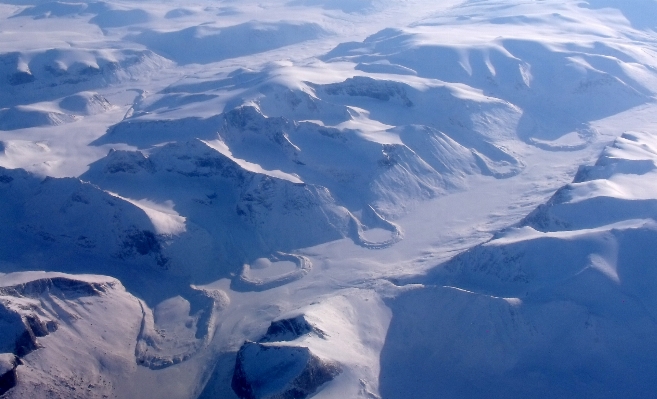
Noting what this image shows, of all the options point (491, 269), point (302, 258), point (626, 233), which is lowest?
point (302, 258)

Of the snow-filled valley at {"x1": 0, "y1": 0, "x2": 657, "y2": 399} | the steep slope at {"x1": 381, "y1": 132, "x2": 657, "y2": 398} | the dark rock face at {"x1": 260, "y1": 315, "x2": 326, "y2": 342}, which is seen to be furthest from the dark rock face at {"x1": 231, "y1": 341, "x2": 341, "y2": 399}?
the steep slope at {"x1": 381, "y1": 132, "x2": 657, "y2": 398}

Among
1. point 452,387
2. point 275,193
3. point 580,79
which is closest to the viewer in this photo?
point 452,387

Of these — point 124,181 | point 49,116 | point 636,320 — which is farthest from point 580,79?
point 49,116

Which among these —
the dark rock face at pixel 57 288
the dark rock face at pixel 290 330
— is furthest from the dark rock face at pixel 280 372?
the dark rock face at pixel 57 288

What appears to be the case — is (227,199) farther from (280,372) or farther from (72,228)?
(280,372)

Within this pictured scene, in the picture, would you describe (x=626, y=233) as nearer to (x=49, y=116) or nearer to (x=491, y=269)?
(x=491, y=269)

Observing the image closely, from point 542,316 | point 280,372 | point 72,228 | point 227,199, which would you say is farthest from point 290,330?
point 72,228

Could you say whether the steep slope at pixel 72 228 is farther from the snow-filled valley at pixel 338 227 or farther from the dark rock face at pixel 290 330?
the dark rock face at pixel 290 330

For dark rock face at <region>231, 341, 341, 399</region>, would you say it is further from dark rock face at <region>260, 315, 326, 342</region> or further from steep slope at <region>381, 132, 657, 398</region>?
steep slope at <region>381, 132, 657, 398</region>
